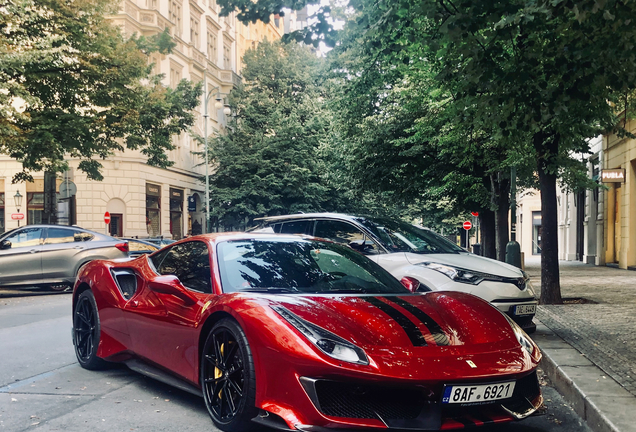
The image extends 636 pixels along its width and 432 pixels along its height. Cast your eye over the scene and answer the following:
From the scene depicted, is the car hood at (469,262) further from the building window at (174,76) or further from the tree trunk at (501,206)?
the building window at (174,76)

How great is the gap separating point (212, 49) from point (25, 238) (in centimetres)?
3885

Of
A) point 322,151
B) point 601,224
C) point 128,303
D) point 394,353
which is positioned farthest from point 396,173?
point 394,353

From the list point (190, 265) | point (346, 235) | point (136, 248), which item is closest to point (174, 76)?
→ point (136, 248)

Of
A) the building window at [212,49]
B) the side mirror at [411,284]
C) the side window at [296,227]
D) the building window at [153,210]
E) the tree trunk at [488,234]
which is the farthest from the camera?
the building window at [212,49]

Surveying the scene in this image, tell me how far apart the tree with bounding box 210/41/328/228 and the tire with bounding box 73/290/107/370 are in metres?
33.4

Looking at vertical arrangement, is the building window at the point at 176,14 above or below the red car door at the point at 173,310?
above

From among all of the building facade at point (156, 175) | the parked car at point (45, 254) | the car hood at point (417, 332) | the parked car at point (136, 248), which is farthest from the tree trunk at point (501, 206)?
the car hood at point (417, 332)

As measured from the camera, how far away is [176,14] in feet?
146

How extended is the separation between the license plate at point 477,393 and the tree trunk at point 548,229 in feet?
26.2

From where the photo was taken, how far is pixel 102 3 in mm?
20984

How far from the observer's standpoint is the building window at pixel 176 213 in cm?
4281

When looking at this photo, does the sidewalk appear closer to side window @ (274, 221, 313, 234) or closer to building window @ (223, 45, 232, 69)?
side window @ (274, 221, 313, 234)

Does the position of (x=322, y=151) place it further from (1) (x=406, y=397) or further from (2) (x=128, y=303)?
(1) (x=406, y=397)

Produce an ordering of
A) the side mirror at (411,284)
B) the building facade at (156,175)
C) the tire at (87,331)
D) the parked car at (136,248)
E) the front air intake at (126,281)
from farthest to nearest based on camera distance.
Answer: the building facade at (156,175), the parked car at (136,248), the tire at (87,331), the front air intake at (126,281), the side mirror at (411,284)
